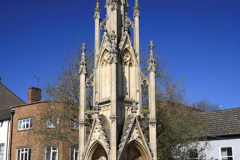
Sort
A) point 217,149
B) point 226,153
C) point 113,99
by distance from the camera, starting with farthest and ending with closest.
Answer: point 217,149 → point 226,153 → point 113,99

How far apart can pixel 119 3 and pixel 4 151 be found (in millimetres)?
27761

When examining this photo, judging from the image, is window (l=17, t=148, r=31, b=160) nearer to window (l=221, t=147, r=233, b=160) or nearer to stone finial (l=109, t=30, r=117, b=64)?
window (l=221, t=147, r=233, b=160)

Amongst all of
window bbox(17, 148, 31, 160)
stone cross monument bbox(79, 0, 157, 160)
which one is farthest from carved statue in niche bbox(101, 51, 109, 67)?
window bbox(17, 148, 31, 160)

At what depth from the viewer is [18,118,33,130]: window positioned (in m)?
32.2

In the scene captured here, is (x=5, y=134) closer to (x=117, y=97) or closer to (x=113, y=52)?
(x=117, y=97)

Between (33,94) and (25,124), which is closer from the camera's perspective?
(25,124)

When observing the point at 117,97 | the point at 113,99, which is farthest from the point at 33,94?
the point at 113,99

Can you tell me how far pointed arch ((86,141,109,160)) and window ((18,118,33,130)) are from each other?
2286cm

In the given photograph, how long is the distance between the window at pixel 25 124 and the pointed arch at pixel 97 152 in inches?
900

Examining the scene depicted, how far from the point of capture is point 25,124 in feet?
107

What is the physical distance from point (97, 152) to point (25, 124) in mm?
23816

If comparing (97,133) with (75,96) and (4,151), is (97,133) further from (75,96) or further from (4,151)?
(4,151)

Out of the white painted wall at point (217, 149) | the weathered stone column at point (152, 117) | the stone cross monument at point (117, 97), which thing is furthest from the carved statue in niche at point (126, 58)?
the white painted wall at point (217, 149)

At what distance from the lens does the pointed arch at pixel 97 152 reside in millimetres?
10273
